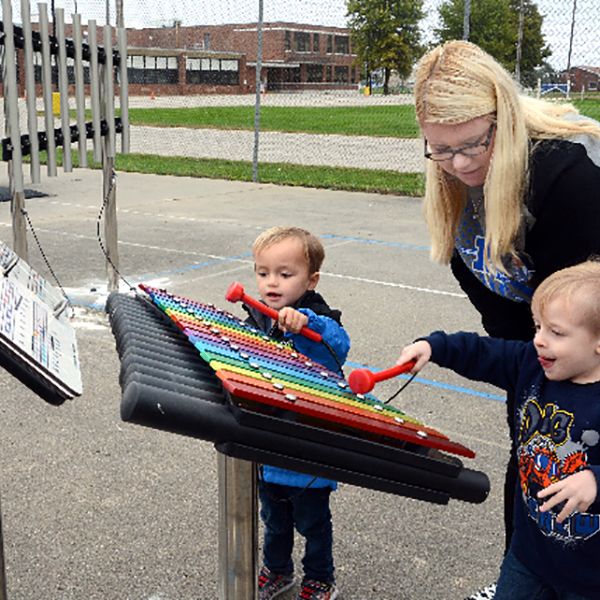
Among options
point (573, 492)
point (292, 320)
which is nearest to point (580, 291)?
point (573, 492)

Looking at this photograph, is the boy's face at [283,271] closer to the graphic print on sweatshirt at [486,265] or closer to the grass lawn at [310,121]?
the graphic print on sweatshirt at [486,265]

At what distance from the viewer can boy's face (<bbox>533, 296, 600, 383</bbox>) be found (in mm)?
1858

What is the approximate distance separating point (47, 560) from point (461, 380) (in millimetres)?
2581

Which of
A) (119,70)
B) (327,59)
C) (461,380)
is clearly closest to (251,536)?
(461,380)

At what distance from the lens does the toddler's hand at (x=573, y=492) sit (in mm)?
1700

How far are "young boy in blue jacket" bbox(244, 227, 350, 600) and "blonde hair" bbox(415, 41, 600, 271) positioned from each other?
2.24 feet

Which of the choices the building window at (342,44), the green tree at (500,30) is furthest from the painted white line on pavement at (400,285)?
the building window at (342,44)

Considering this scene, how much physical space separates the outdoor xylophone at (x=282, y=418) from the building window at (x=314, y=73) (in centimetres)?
6118

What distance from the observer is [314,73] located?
202 feet

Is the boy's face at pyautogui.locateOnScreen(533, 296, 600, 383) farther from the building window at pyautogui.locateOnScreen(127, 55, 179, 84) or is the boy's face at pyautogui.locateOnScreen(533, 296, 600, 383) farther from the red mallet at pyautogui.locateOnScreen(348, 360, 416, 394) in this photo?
the building window at pyautogui.locateOnScreen(127, 55, 179, 84)

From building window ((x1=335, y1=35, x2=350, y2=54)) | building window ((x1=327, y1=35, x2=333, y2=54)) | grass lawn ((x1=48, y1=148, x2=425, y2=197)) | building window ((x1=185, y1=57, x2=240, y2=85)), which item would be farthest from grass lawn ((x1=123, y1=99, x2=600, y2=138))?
building window ((x1=335, y1=35, x2=350, y2=54))

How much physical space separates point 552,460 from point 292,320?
825 mm

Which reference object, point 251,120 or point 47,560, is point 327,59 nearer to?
point 251,120

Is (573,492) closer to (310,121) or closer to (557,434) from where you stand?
(557,434)
